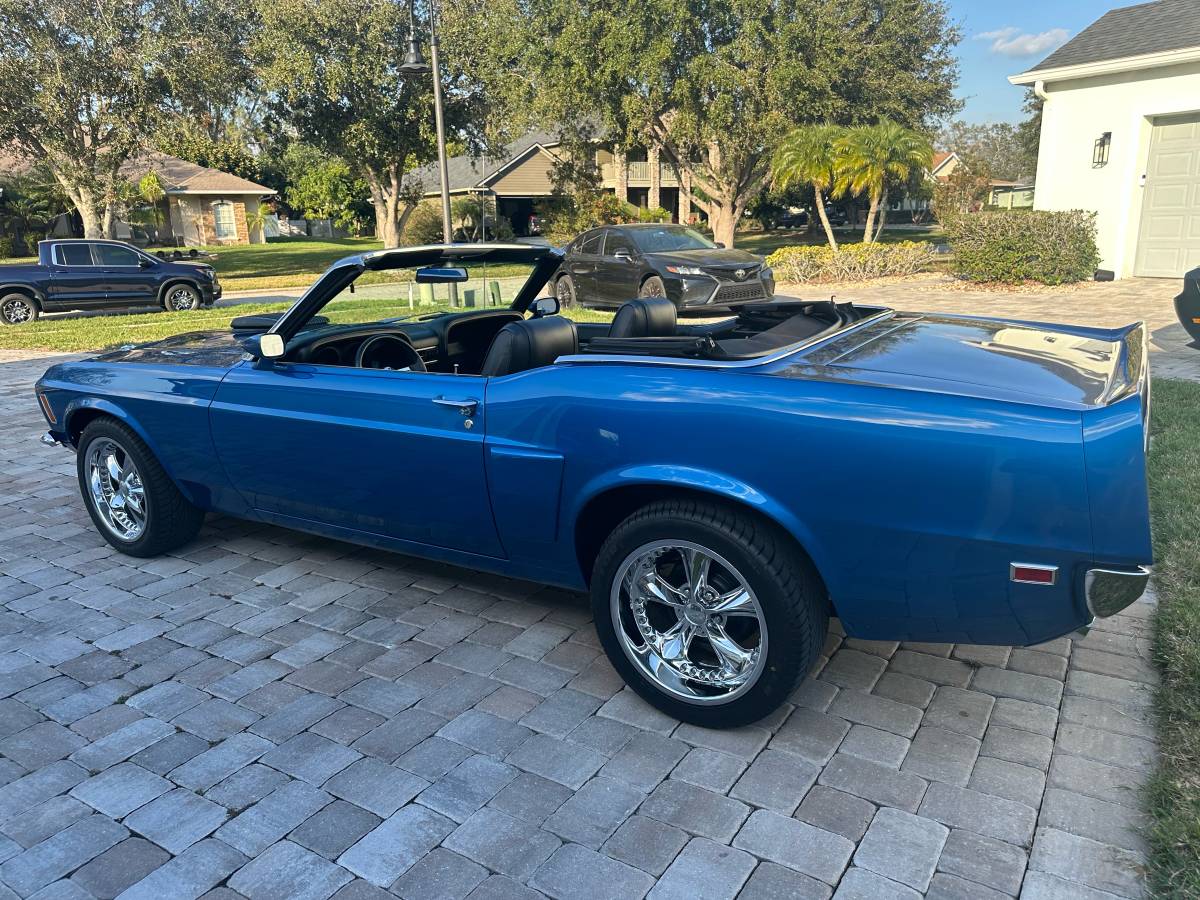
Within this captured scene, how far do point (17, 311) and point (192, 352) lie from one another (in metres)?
14.6

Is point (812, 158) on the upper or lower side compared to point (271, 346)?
upper

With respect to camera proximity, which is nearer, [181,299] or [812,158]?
[181,299]

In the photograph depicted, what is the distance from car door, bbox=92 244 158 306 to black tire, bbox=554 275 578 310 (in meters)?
8.10

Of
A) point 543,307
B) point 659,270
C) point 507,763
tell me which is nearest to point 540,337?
point 543,307

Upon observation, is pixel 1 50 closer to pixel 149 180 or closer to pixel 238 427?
pixel 238 427

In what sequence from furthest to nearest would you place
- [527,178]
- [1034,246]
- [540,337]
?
[527,178], [1034,246], [540,337]

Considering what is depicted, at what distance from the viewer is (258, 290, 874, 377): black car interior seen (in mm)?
3168

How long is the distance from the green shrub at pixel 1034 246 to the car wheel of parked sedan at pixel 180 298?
14.8 meters

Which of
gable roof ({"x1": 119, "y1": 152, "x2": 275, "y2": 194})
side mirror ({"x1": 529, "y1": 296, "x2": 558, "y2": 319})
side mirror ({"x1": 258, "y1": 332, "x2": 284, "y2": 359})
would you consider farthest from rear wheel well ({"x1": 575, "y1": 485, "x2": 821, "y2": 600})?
gable roof ({"x1": 119, "y1": 152, "x2": 275, "y2": 194})

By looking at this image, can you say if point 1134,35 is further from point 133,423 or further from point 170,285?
point 170,285

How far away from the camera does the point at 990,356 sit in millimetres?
2959

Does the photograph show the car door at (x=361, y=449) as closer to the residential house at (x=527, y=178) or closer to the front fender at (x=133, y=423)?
the front fender at (x=133, y=423)

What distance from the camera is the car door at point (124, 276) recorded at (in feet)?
54.9

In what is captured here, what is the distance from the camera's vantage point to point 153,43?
19453mm
